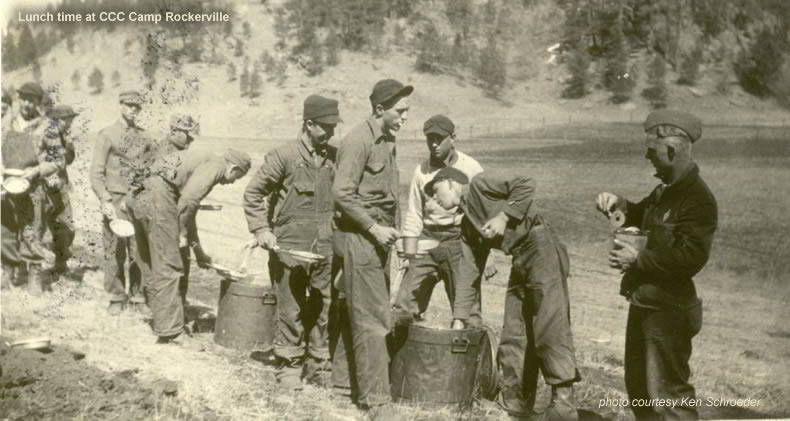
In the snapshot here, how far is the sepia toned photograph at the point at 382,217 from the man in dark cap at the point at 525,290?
16mm

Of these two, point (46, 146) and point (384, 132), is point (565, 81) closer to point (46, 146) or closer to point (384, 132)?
point (384, 132)

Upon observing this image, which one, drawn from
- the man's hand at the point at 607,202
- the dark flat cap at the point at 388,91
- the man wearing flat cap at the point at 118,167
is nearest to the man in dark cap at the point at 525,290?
the man's hand at the point at 607,202

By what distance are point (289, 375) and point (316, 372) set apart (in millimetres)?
228

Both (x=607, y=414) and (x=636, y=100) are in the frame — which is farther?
(x=636, y=100)

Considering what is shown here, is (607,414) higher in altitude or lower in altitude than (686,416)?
lower

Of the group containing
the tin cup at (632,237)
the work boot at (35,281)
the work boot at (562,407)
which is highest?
the tin cup at (632,237)

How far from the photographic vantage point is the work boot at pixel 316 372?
5.41 meters

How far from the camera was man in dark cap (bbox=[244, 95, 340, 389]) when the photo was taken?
5324 mm

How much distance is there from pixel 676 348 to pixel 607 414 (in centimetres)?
111

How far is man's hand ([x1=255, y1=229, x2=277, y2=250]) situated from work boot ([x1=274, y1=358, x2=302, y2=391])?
783 mm

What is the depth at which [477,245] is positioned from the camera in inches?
185

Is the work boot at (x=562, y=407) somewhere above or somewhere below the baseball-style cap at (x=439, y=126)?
below

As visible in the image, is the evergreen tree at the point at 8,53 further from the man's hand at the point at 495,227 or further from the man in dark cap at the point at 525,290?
the man's hand at the point at 495,227

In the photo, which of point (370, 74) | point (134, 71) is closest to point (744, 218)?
point (370, 74)
